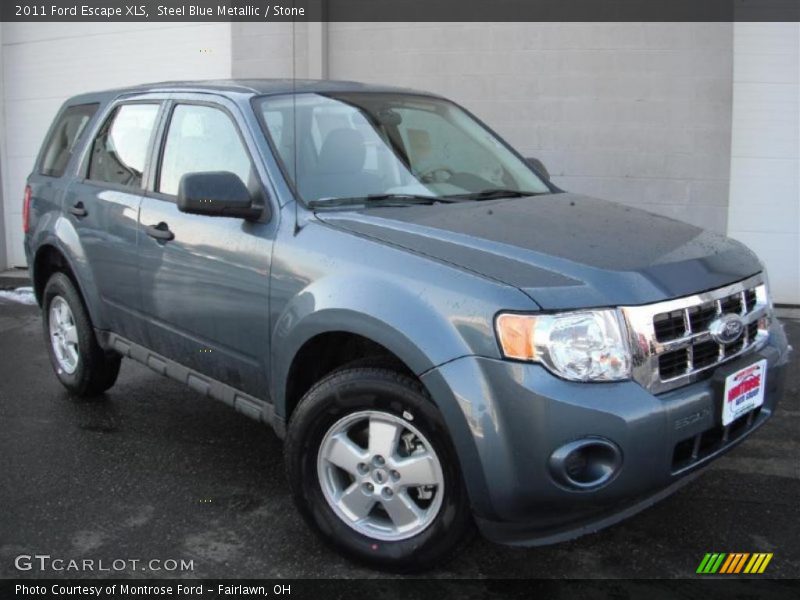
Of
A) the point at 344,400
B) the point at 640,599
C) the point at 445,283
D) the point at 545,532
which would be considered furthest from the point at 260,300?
the point at 640,599

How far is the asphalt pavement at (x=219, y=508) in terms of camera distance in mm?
3084

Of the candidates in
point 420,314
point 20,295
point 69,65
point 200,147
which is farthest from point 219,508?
point 69,65

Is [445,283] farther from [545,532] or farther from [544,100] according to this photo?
[544,100]

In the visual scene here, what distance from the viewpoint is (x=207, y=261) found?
352 centimetres

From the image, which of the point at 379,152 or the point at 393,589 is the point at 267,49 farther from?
the point at 393,589

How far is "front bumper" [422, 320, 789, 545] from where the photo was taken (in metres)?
2.49

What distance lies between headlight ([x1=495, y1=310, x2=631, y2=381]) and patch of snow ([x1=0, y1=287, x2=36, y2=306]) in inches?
267

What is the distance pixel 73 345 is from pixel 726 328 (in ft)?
12.3

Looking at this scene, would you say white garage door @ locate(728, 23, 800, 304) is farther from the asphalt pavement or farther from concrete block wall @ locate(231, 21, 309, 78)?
concrete block wall @ locate(231, 21, 309, 78)

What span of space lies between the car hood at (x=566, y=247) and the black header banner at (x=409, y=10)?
171 inches

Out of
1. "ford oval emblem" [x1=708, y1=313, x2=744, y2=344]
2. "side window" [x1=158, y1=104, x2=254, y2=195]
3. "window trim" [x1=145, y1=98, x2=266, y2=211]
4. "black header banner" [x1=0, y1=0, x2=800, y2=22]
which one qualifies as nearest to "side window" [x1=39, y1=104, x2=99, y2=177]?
"window trim" [x1=145, y1=98, x2=266, y2=211]

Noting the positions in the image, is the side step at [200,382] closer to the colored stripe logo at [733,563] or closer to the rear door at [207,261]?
the rear door at [207,261]

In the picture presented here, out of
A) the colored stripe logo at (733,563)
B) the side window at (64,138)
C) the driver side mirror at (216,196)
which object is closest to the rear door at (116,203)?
the side window at (64,138)

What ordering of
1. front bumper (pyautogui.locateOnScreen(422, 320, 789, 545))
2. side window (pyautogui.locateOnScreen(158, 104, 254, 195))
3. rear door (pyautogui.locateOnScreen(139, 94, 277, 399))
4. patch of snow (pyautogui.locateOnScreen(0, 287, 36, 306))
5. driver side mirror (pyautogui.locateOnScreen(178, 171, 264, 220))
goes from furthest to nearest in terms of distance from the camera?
patch of snow (pyautogui.locateOnScreen(0, 287, 36, 306)), side window (pyautogui.locateOnScreen(158, 104, 254, 195)), rear door (pyautogui.locateOnScreen(139, 94, 277, 399)), driver side mirror (pyautogui.locateOnScreen(178, 171, 264, 220)), front bumper (pyautogui.locateOnScreen(422, 320, 789, 545))
